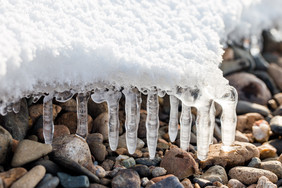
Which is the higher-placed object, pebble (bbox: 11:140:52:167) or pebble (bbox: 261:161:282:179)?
pebble (bbox: 11:140:52:167)

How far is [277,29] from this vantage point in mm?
3816

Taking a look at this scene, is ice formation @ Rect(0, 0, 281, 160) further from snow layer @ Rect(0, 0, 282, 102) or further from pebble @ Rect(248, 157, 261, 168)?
pebble @ Rect(248, 157, 261, 168)

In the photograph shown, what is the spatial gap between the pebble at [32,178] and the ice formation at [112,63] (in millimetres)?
317

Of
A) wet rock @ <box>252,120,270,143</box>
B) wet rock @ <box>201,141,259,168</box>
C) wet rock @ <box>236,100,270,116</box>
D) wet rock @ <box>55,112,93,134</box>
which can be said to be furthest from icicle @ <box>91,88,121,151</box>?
wet rock @ <box>236,100,270,116</box>

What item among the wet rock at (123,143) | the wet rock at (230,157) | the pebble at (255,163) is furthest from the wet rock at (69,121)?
the pebble at (255,163)

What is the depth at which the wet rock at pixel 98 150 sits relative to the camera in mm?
1930

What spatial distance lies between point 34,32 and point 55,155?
1.97ft

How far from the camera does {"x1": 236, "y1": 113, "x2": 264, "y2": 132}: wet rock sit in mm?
2604

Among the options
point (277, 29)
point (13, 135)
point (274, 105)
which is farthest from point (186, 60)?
point (277, 29)

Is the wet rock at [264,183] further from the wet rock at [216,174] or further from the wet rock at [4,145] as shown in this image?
Result: the wet rock at [4,145]

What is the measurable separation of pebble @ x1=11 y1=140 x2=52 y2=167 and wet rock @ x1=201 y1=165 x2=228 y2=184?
87 centimetres

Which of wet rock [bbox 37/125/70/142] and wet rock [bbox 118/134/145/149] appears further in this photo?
wet rock [bbox 118/134/145/149]

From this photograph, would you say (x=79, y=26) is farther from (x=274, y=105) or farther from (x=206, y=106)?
(x=274, y=105)

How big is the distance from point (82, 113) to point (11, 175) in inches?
21.4
